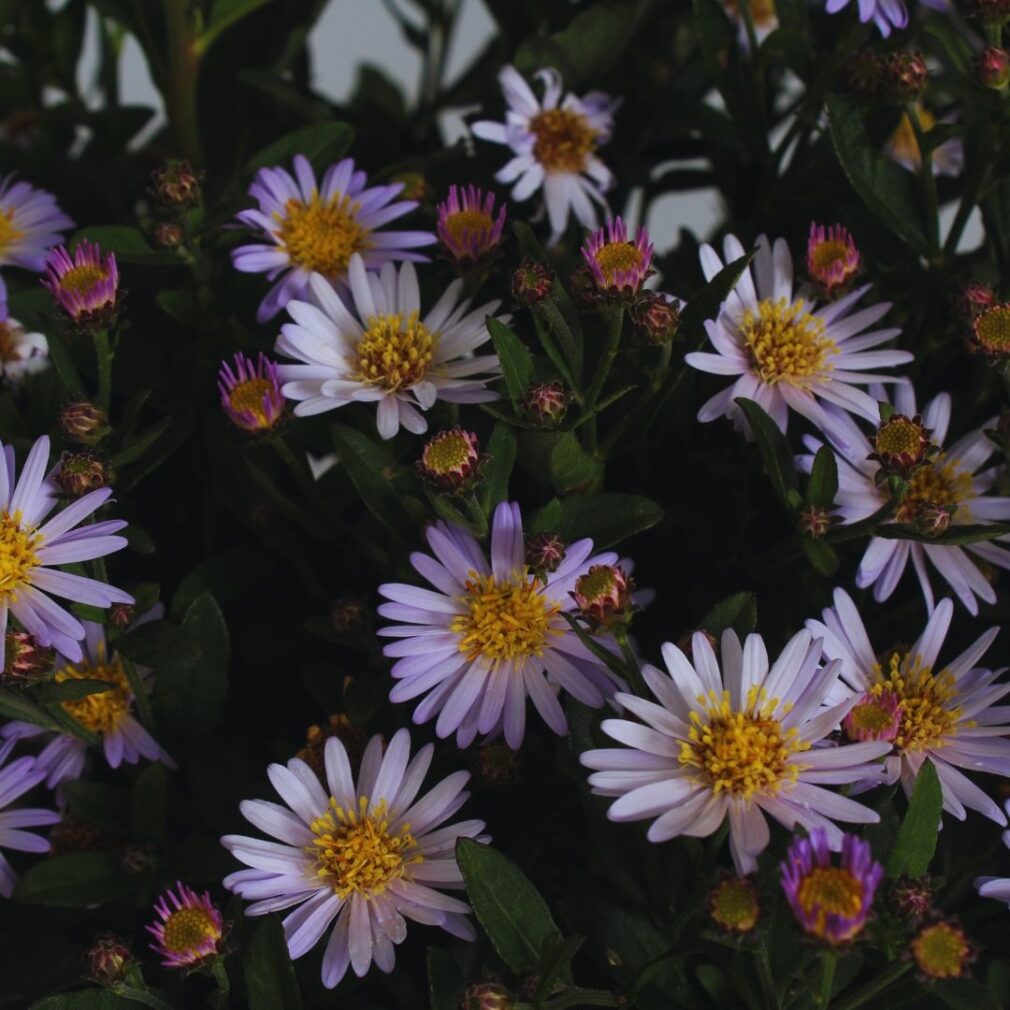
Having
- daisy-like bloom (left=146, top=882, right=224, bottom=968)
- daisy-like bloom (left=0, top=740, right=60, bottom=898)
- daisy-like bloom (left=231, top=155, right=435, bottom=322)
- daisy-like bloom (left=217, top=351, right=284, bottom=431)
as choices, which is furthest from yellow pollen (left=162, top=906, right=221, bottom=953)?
daisy-like bloom (left=231, top=155, right=435, bottom=322)

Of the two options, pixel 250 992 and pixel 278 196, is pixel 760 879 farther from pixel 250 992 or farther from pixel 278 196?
pixel 278 196

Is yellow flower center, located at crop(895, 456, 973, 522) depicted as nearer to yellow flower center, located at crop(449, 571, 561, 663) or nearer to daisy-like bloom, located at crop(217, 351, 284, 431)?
yellow flower center, located at crop(449, 571, 561, 663)

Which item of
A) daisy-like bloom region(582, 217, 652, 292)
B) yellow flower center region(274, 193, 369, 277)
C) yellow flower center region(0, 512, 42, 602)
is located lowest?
yellow flower center region(0, 512, 42, 602)

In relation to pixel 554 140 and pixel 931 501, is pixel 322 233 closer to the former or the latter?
pixel 554 140

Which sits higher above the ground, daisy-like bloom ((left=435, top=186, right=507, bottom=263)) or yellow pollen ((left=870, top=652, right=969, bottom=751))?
daisy-like bloom ((left=435, top=186, right=507, bottom=263))

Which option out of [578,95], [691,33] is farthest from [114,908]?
[691,33]

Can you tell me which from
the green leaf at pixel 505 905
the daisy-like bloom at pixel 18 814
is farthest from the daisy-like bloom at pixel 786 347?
the daisy-like bloom at pixel 18 814

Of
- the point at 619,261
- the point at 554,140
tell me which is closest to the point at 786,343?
the point at 619,261
